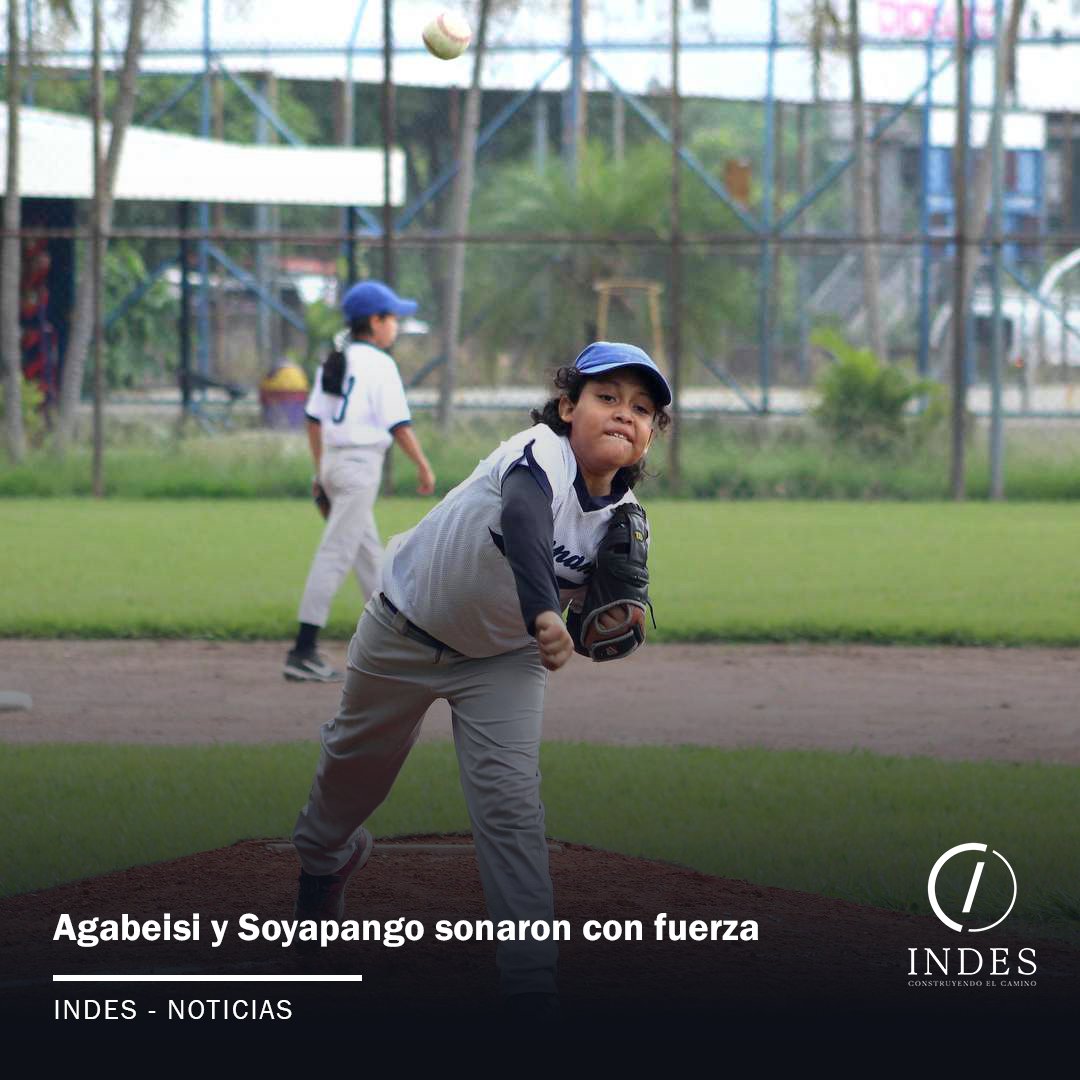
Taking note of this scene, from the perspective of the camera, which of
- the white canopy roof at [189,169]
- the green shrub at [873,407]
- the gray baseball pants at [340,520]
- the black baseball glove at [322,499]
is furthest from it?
the white canopy roof at [189,169]

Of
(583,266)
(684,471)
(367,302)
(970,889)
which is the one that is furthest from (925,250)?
(970,889)

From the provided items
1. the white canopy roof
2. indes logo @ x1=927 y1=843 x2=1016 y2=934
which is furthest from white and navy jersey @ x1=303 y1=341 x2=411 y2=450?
the white canopy roof

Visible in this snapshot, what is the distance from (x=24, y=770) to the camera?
7.19m

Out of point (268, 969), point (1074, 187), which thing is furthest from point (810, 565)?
point (1074, 187)

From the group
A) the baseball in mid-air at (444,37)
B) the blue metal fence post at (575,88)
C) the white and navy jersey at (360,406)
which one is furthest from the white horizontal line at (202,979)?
the blue metal fence post at (575,88)

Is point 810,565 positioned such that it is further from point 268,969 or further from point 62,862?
point 268,969

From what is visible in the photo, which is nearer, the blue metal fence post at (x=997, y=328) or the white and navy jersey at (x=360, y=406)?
the white and navy jersey at (x=360, y=406)

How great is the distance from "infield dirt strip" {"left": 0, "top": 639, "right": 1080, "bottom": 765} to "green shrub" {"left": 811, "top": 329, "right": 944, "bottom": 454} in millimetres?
8639

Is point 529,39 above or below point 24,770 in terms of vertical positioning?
above

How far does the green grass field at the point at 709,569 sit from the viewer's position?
35.5ft

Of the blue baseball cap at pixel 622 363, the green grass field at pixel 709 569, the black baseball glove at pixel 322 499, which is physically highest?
the blue baseball cap at pixel 622 363

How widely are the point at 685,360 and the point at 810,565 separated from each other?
12.3 m

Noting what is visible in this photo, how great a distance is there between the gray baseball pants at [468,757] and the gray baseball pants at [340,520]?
4.19 m

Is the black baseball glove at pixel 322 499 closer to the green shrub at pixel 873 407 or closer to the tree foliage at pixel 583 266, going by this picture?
the green shrub at pixel 873 407
